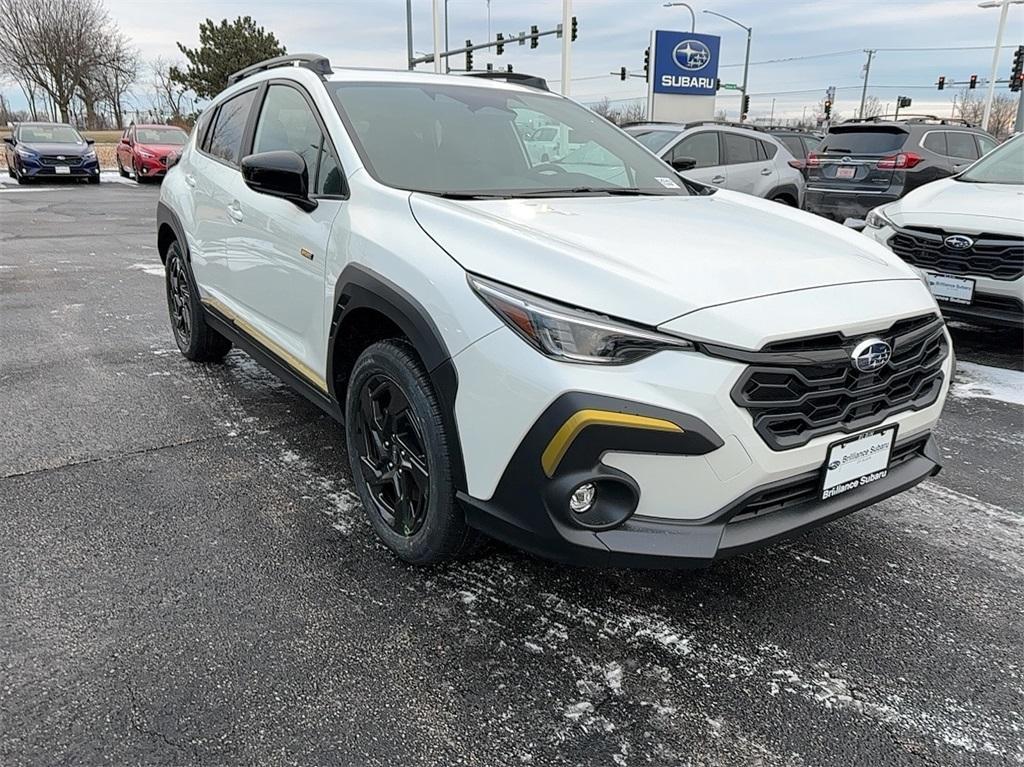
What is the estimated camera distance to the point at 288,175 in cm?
302

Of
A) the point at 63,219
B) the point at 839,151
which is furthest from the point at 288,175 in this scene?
the point at 63,219

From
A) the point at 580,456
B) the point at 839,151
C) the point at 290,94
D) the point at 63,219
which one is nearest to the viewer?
the point at 580,456

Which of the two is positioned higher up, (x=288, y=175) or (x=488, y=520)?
(x=288, y=175)

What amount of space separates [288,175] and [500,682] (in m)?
2.02

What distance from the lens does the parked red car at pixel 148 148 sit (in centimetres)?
2070

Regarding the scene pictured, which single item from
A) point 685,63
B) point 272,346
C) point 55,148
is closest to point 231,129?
point 272,346

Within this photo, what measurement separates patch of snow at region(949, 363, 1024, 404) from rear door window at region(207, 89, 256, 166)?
14.3ft

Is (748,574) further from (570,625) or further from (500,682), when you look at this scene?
(500,682)

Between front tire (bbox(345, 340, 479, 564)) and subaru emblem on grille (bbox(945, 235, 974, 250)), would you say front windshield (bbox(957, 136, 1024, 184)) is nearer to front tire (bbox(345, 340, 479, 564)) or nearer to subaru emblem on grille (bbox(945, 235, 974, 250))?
subaru emblem on grille (bbox(945, 235, 974, 250))

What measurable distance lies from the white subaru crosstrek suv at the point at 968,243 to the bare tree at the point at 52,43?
1811 inches

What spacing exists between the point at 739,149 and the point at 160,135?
1770 cm

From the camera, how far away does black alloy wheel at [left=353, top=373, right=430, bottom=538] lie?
103 inches

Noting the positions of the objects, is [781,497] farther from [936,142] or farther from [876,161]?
[936,142]

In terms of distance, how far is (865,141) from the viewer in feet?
32.5
